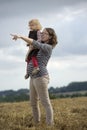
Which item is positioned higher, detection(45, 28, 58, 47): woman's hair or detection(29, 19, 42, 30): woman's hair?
detection(29, 19, 42, 30): woman's hair

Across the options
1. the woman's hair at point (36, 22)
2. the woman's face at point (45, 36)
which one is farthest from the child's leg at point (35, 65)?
the woman's hair at point (36, 22)

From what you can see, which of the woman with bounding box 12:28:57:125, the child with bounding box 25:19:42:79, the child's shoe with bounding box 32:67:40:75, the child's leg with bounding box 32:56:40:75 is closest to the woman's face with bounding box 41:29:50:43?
the woman with bounding box 12:28:57:125

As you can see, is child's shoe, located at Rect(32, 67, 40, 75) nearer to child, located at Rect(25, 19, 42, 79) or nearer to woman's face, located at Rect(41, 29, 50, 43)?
child, located at Rect(25, 19, 42, 79)

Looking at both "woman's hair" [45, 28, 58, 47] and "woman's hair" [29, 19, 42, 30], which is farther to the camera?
"woman's hair" [45, 28, 58, 47]

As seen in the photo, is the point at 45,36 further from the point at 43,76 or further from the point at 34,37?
the point at 43,76

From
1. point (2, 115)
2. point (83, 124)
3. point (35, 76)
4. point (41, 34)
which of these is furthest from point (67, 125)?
point (2, 115)

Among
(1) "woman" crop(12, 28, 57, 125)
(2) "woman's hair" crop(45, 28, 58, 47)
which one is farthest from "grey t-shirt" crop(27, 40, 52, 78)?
(2) "woman's hair" crop(45, 28, 58, 47)

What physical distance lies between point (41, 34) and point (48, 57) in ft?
1.49

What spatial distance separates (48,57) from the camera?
9.95 metres

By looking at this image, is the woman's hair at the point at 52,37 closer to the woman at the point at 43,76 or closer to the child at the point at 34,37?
the woman at the point at 43,76

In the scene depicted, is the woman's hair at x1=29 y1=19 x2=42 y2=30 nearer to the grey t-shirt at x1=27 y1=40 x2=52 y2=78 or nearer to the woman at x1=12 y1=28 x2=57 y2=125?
the woman at x1=12 y1=28 x2=57 y2=125

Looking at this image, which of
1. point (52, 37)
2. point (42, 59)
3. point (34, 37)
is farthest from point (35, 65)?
point (52, 37)

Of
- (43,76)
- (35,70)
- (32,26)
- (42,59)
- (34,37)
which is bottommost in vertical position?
(43,76)

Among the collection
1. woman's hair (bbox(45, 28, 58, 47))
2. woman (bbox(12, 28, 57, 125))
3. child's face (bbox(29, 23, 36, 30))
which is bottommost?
woman (bbox(12, 28, 57, 125))
